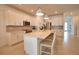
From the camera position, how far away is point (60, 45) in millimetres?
3770

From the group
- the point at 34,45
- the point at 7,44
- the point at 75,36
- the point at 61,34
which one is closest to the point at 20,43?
the point at 34,45

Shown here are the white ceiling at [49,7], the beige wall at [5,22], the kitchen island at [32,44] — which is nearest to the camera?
the white ceiling at [49,7]

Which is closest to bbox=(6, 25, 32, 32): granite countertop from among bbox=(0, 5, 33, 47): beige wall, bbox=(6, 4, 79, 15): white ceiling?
bbox=(0, 5, 33, 47): beige wall

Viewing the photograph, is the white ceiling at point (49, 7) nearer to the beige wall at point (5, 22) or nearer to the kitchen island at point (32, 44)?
the kitchen island at point (32, 44)

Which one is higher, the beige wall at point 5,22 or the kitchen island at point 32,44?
the beige wall at point 5,22

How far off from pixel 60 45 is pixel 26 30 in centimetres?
127

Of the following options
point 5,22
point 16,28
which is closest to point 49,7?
point 16,28

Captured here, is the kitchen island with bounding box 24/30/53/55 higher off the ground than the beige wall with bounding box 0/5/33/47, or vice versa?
the beige wall with bounding box 0/5/33/47

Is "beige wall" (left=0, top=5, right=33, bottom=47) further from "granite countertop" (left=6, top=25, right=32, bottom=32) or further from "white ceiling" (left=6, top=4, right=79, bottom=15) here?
"white ceiling" (left=6, top=4, right=79, bottom=15)

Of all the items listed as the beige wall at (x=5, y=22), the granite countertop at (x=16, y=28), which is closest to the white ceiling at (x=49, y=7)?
the granite countertop at (x=16, y=28)

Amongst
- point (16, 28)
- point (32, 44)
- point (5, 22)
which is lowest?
point (32, 44)

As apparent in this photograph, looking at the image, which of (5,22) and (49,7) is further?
(5,22)

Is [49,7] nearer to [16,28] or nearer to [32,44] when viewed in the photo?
[32,44]
